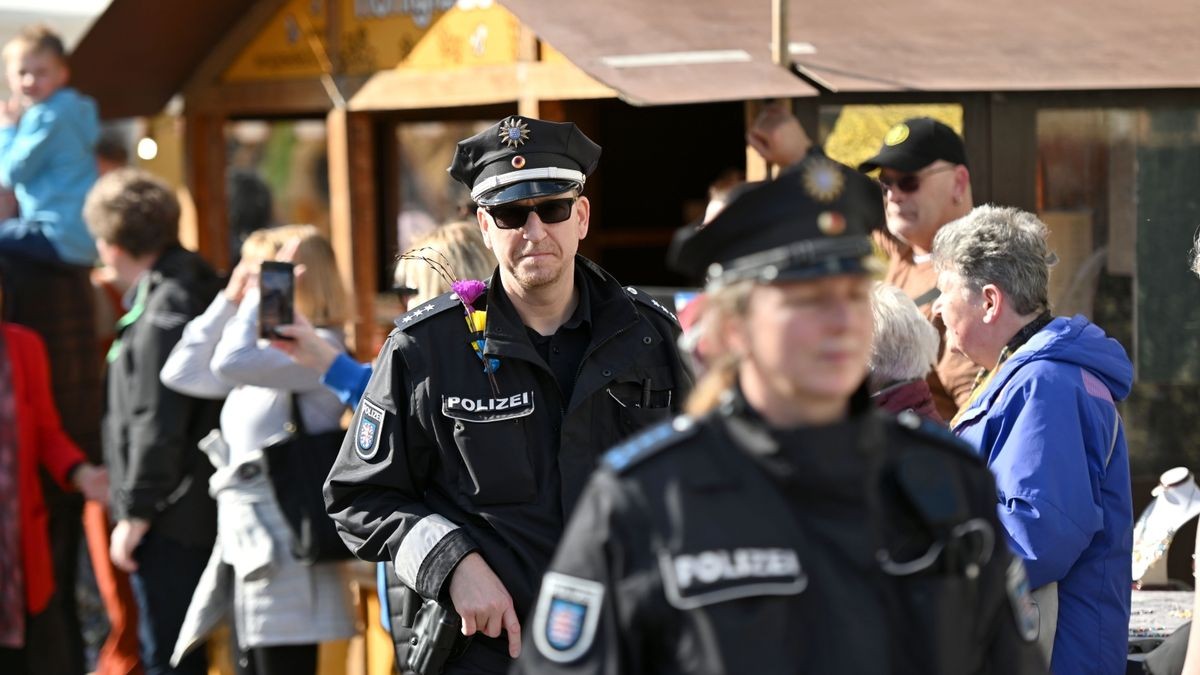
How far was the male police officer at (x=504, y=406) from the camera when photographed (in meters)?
3.38

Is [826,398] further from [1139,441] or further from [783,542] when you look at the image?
[1139,441]

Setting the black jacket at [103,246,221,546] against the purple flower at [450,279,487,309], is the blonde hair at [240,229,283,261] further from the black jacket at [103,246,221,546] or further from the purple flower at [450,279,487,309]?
the purple flower at [450,279,487,309]

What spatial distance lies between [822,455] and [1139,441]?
3661mm

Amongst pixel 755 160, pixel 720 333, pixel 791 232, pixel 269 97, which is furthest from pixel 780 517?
pixel 269 97

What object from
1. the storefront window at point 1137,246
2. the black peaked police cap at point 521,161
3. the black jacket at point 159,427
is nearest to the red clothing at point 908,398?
the black peaked police cap at point 521,161

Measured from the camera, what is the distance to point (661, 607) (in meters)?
2.09

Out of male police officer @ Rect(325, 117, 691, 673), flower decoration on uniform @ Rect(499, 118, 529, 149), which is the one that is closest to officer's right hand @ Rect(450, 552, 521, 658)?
male police officer @ Rect(325, 117, 691, 673)

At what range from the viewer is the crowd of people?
6.94ft

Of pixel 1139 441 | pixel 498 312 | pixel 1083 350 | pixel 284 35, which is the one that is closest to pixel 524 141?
pixel 498 312

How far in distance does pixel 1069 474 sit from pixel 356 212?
178 inches

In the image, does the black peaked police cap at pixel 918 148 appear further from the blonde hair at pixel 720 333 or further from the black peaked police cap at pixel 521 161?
the blonde hair at pixel 720 333

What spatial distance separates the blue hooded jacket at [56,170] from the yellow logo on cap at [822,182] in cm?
516

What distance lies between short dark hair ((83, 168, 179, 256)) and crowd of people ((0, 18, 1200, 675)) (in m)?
0.01

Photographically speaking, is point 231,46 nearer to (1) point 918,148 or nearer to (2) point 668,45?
(2) point 668,45
